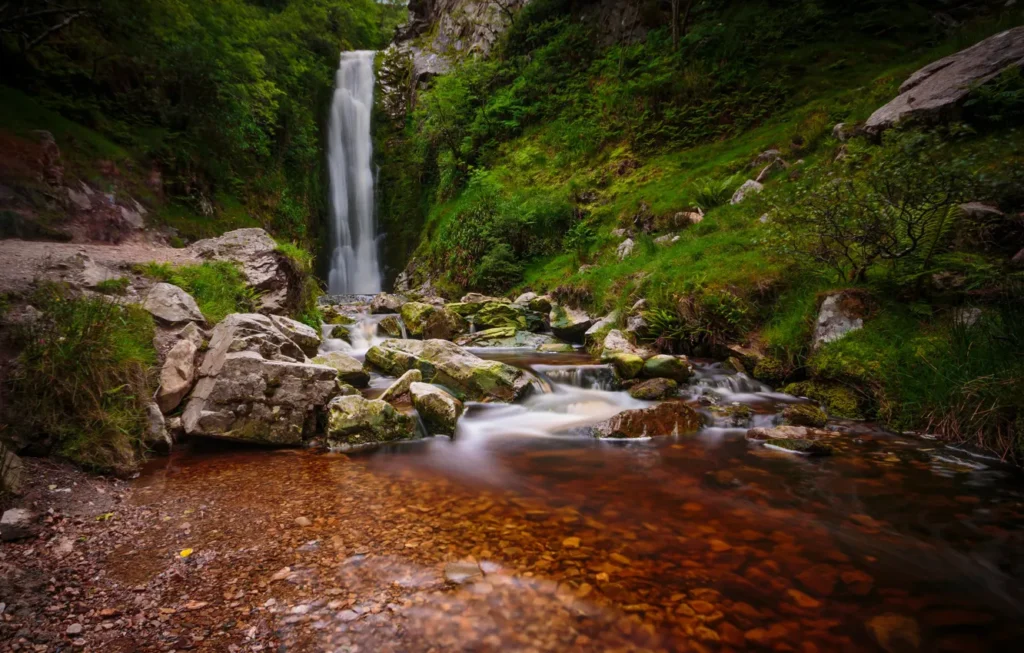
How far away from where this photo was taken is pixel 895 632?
2.10 metres

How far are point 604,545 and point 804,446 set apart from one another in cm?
275

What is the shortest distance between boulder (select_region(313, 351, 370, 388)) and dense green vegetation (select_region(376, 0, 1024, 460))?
5038 mm

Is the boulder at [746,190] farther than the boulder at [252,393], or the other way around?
the boulder at [746,190]

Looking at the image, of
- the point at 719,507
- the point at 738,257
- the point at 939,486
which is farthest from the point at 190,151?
the point at 939,486

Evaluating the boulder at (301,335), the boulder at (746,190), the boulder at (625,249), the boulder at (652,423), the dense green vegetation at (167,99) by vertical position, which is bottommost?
the boulder at (652,423)

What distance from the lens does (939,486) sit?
3539 mm

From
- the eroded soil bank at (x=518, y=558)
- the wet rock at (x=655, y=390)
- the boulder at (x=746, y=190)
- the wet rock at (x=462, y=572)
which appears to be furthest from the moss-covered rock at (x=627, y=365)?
the boulder at (x=746, y=190)

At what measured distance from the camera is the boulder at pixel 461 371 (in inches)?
253

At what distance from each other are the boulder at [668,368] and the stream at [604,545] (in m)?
2.05

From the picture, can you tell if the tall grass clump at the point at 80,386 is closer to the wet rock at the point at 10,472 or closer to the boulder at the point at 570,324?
the wet rock at the point at 10,472

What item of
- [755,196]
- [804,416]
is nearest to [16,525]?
[804,416]

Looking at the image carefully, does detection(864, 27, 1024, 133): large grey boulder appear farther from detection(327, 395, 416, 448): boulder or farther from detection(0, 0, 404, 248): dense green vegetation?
detection(0, 0, 404, 248): dense green vegetation

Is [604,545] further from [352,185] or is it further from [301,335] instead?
[352,185]

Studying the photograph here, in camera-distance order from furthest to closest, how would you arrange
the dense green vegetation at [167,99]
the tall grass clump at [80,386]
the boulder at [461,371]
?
the dense green vegetation at [167,99], the boulder at [461,371], the tall grass clump at [80,386]
